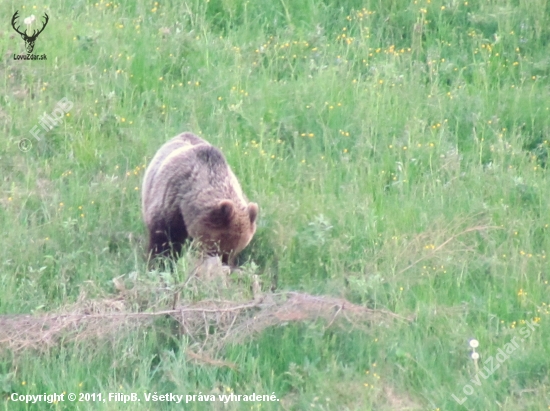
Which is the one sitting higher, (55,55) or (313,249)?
(55,55)

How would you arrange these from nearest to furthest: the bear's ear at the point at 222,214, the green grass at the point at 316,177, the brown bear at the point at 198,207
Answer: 1. the green grass at the point at 316,177
2. the bear's ear at the point at 222,214
3. the brown bear at the point at 198,207

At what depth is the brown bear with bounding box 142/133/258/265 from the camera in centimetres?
786

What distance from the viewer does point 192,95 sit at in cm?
1032

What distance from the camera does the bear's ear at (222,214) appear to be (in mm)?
7723

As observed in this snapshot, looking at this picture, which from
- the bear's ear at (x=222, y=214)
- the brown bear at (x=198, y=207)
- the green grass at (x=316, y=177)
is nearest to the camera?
the green grass at (x=316, y=177)

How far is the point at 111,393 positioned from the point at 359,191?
11.1 ft

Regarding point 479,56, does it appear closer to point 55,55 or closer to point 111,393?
point 55,55

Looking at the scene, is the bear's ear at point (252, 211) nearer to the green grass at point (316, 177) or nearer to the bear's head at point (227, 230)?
the bear's head at point (227, 230)

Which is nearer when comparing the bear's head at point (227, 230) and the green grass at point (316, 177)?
the green grass at point (316, 177)

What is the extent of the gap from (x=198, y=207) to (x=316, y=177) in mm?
1533

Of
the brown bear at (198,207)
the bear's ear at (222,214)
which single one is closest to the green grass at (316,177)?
the brown bear at (198,207)

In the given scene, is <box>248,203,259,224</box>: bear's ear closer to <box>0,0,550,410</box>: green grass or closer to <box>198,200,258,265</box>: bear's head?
<box>198,200,258,265</box>: bear's head

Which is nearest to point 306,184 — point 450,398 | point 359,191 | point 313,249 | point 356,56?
point 359,191

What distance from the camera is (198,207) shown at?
798 centimetres
